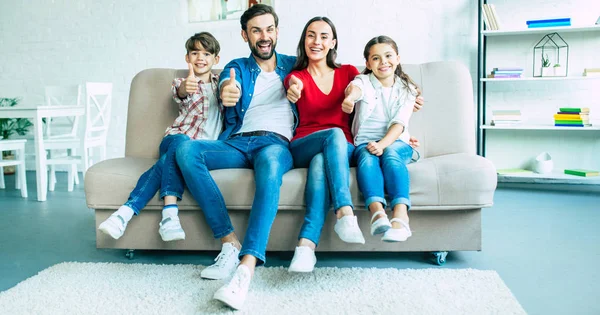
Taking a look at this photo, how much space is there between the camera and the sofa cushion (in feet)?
6.15

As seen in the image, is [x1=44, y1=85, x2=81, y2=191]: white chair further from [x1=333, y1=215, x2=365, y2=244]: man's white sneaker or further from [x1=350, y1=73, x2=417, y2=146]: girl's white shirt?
[x1=333, y1=215, x2=365, y2=244]: man's white sneaker

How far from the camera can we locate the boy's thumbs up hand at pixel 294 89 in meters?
2.04

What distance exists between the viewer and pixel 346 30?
13.8 ft

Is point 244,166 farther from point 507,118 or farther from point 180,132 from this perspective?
point 507,118

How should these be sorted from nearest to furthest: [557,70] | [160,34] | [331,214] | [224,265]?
[224,265]
[331,214]
[557,70]
[160,34]

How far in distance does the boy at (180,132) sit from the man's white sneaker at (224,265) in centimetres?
17

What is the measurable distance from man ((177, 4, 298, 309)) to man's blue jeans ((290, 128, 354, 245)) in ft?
0.40

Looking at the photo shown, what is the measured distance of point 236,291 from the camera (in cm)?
152

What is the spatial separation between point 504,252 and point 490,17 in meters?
2.20

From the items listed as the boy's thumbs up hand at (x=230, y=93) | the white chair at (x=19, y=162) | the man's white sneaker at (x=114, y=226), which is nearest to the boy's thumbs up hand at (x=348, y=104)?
the boy's thumbs up hand at (x=230, y=93)

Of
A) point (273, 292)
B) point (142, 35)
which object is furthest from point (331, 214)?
point (142, 35)

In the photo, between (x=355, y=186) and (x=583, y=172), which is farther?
(x=583, y=172)

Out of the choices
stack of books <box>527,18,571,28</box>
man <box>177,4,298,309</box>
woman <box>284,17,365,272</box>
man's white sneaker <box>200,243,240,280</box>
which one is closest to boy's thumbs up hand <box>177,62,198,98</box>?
man <box>177,4,298,309</box>

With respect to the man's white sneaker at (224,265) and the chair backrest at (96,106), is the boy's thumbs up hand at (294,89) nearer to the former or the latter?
the man's white sneaker at (224,265)
